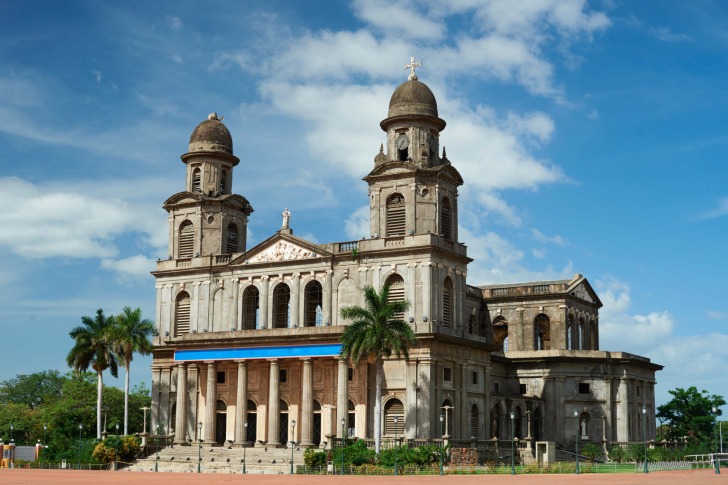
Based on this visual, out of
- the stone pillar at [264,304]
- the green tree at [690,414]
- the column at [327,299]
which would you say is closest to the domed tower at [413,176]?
the column at [327,299]

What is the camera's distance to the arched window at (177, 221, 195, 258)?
72.5 metres

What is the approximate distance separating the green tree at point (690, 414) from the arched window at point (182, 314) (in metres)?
45.5

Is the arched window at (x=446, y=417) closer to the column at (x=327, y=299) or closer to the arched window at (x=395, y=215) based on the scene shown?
the column at (x=327, y=299)

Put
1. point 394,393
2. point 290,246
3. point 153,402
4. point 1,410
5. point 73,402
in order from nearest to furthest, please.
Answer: point 394,393
point 290,246
point 153,402
point 73,402
point 1,410

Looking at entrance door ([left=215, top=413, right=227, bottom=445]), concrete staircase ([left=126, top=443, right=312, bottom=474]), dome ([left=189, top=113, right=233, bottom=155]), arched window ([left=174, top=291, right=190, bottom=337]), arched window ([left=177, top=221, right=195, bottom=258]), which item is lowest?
concrete staircase ([left=126, top=443, right=312, bottom=474])

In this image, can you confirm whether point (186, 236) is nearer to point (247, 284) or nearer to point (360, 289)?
point (247, 284)

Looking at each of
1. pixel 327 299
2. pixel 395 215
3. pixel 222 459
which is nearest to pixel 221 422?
pixel 222 459

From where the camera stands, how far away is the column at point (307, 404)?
2425 inches

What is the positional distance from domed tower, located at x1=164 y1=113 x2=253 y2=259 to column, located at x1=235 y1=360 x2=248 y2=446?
34.4 feet

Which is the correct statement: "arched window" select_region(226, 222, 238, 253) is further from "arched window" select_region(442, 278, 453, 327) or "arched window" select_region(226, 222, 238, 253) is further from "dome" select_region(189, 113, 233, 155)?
"arched window" select_region(442, 278, 453, 327)

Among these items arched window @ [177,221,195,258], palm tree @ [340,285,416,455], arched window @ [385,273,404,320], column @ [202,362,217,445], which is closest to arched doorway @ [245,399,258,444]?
column @ [202,362,217,445]

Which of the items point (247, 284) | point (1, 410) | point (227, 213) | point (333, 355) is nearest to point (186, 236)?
point (227, 213)

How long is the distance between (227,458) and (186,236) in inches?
742

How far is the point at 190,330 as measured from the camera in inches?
2744
